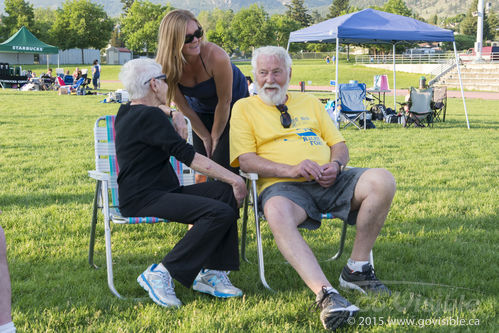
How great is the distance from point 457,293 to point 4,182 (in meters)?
4.82

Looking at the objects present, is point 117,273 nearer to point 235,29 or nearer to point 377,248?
point 377,248

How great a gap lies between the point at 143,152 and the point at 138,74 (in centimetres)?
44

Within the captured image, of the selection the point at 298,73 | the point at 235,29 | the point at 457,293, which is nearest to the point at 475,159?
the point at 457,293

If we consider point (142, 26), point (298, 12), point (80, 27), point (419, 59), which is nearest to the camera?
point (419, 59)

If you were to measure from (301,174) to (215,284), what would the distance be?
0.81 meters

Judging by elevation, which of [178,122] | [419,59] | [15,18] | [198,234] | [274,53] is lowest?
[198,234]

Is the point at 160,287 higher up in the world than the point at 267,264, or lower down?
higher up

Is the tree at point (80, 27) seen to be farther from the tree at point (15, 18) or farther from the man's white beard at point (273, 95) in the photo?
the man's white beard at point (273, 95)

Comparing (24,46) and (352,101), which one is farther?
(24,46)

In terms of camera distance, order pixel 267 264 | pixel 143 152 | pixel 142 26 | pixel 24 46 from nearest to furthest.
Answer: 1. pixel 143 152
2. pixel 267 264
3. pixel 24 46
4. pixel 142 26

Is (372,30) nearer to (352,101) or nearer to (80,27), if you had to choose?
(352,101)

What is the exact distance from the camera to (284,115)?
11.1 feet

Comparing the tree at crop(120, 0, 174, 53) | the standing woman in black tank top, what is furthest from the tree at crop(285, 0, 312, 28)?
the standing woman in black tank top

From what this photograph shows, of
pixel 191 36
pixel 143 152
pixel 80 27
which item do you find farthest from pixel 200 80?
pixel 80 27
